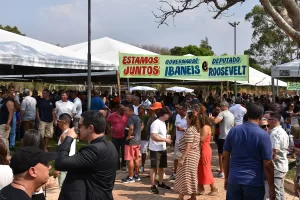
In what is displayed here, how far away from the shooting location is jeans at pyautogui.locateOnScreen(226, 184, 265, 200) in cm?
445

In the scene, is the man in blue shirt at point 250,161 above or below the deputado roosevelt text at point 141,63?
below

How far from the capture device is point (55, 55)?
11.6m

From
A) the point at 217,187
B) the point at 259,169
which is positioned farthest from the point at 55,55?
the point at 259,169

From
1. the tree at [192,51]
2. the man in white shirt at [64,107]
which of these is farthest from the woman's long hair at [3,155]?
the tree at [192,51]

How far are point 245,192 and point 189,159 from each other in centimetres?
229

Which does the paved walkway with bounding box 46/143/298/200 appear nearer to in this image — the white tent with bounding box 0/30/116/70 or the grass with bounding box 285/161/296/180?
the grass with bounding box 285/161/296/180

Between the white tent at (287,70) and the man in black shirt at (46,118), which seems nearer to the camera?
the man in black shirt at (46,118)

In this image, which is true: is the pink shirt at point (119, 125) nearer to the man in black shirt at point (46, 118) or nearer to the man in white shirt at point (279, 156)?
the man in black shirt at point (46, 118)

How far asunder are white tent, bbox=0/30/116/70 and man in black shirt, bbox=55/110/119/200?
22.1 ft

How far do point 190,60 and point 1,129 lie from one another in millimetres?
6606

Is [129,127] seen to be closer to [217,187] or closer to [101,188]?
[217,187]

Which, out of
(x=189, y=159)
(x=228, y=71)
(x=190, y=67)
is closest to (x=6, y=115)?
(x=189, y=159)

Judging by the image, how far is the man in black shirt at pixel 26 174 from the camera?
229 centimetres

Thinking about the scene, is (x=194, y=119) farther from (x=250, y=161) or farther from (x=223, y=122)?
(x=223, y=122)
